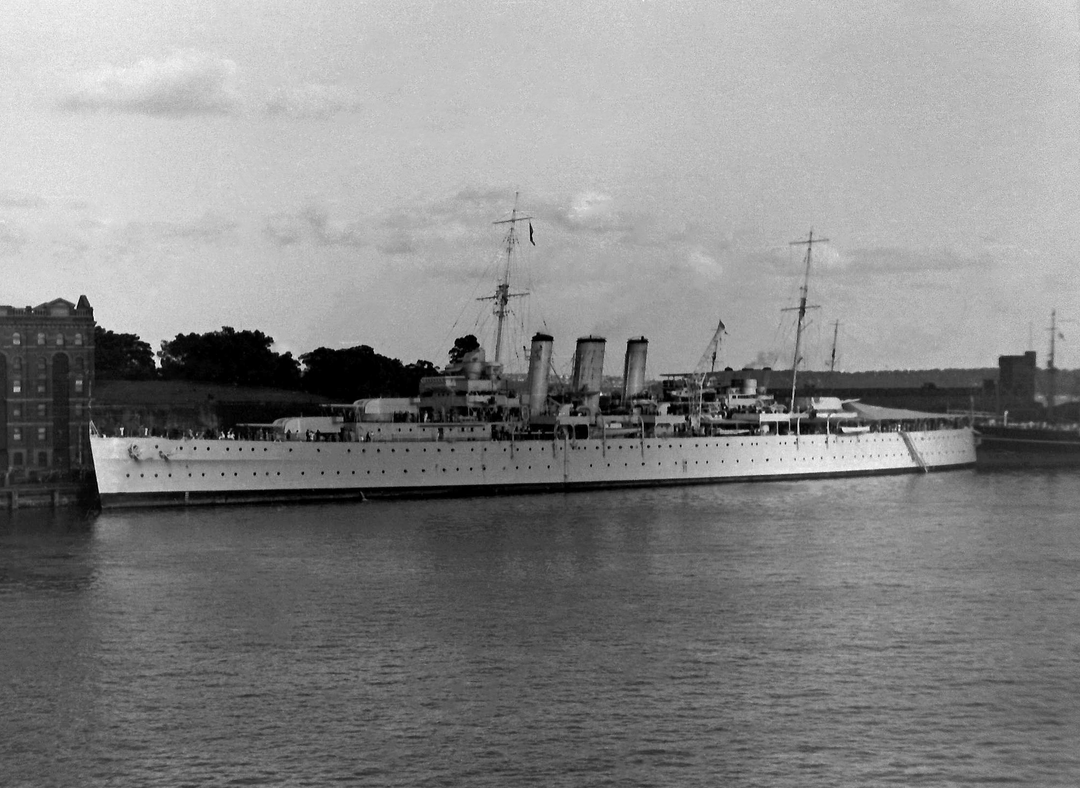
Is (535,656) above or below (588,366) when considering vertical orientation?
below

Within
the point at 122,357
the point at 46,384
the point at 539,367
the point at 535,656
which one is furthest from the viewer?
the point at 122,357

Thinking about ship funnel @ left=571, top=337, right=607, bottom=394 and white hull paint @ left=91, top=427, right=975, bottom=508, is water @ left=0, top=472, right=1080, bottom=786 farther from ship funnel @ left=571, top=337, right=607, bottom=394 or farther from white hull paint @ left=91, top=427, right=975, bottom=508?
ship funnel @ left=571, top=337, right=607, bottom=394

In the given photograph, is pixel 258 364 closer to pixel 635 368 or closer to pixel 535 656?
pixel 635 368

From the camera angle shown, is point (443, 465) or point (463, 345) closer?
point (443, 465)

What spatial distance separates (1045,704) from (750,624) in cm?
730

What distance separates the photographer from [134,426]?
225 feet

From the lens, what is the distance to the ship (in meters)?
51.9

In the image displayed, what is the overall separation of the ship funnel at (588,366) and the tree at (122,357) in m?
29.4

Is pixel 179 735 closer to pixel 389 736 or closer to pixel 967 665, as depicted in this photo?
pixel 389 736

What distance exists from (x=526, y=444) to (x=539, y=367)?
8072 millimetres

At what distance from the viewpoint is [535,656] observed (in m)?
26.7

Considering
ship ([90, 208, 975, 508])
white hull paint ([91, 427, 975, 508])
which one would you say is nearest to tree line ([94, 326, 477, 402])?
ship ([90, 208, 975, 508])

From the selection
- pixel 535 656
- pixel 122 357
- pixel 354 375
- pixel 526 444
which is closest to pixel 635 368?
pixel 526 444

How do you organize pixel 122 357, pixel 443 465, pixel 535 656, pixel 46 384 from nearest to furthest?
pixel 535 656
pixel 443 465
pixel 46 384
pixel 122 357
